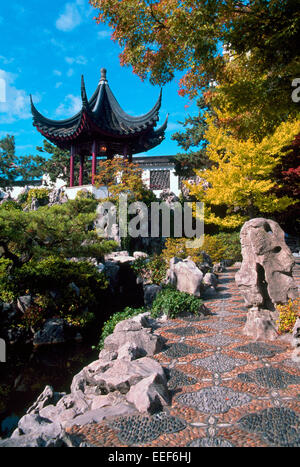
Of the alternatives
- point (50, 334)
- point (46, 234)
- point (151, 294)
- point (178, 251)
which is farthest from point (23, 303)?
point (178, 251)

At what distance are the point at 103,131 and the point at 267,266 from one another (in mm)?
14434

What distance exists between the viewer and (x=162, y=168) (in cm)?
2420

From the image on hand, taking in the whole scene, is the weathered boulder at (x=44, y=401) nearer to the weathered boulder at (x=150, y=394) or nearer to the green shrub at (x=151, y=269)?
the weathered boulder at (x=150, y=394)

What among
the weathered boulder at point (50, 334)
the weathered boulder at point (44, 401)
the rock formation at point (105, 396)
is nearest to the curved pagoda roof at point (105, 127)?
the weathered boulder at point (50, 334)

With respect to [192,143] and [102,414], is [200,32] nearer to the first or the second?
[102,414]

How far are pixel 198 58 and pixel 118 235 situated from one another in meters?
10.4

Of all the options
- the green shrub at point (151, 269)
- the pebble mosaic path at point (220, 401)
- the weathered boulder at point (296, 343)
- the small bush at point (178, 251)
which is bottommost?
the pebble mosaic path at point (220, 401)

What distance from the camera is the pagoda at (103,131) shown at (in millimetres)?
17172

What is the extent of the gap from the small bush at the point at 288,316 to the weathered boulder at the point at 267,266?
13 centimetres

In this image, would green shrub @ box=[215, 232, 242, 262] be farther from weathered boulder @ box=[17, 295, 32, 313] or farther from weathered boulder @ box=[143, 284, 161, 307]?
weathered boulder @ box=[17, 295, 32, 313]

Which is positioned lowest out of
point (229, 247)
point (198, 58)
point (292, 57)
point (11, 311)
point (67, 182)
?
point (11, 311)

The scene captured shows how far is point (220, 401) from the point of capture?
2.87 m
